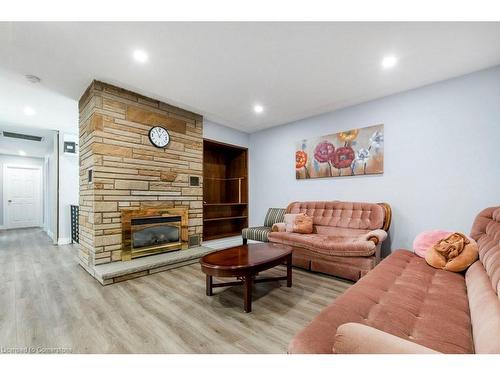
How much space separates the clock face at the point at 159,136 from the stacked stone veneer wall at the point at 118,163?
0.07 metres

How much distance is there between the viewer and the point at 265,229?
4.02 meters

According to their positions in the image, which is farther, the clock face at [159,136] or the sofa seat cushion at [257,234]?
the sofa seat cushion at [257,234]

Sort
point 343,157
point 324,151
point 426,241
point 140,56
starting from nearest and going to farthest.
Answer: point 426,241 → point 140,56 → point 343,157 → point 324,151

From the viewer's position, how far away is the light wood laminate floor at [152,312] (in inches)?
61.1

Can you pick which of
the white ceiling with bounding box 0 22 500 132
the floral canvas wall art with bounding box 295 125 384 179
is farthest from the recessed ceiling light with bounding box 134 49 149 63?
the floral canvas wall art with bounding box 295 125 384 179

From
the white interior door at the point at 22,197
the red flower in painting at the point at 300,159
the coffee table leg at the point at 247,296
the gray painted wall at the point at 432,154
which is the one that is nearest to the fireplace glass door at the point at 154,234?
the coffee table leg at the point at 247,296

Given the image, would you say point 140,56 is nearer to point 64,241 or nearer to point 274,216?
point 274,216

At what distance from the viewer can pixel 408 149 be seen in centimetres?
309

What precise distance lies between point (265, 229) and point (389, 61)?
2.95 m

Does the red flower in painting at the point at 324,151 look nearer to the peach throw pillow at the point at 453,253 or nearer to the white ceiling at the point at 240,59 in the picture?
the white ceiling at the point at 240,59

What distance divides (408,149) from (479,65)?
43.4 inches

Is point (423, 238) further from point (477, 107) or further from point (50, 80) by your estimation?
point (50, 80)

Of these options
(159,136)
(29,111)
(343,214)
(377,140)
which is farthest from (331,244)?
(29,111)
